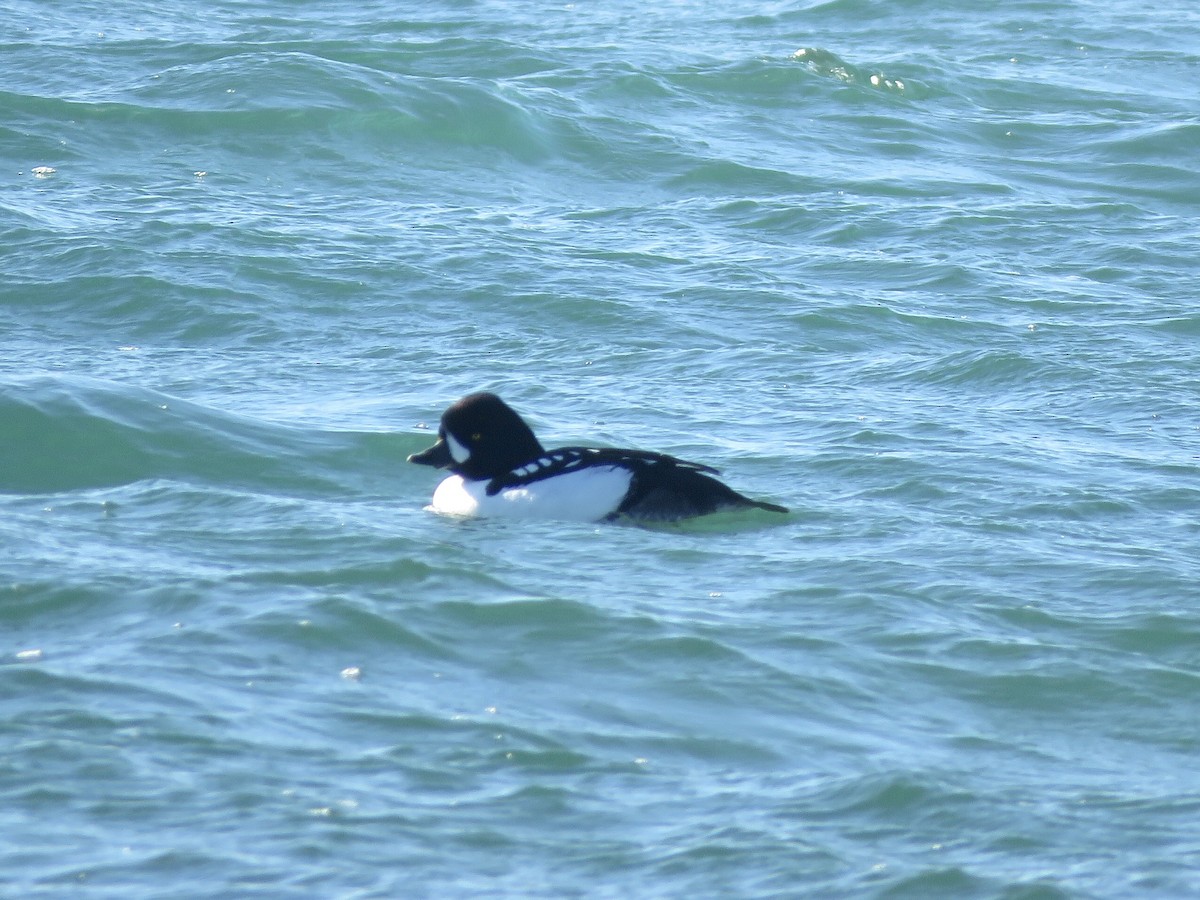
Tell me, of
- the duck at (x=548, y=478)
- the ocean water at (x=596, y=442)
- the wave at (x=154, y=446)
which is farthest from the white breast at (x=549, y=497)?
the wave at (x=154, y=446)

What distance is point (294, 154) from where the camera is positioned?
13.6m

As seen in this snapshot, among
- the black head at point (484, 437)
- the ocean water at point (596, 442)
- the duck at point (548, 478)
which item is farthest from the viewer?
the black head at point (484, 437)

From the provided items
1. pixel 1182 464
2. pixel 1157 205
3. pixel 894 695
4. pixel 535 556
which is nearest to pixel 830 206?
pixel 1157 205

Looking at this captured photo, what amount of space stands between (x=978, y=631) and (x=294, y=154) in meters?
8.56

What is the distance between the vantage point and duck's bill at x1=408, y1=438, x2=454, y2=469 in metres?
8.05

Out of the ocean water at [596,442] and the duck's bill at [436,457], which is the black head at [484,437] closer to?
the duck's bill at [436,457]

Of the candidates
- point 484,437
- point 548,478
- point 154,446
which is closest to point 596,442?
point 484,437

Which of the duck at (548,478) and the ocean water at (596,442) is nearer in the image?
the ocean water at (596,442)

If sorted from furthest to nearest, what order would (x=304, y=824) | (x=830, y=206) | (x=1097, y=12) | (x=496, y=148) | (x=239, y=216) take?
1. (x=1097, y=12)
2. (x=496, y=148)
3. (x=830, y=206)
4. (x=239, y=216)
5. (x=304, y=824)

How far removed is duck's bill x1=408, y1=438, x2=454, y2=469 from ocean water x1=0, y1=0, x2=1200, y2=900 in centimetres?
23

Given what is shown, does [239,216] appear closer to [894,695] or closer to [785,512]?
[785,512]

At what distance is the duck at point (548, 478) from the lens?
24.9ft

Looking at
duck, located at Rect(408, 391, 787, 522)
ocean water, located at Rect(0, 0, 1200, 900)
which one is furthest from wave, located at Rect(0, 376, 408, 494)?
duck, located at Rect(408, 391, 787, 522)

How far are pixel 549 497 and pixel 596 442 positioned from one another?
3.17 ft
